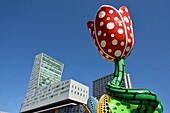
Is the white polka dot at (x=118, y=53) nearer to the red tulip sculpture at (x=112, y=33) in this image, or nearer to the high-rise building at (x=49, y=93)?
the red tulip sculpture at (x=112, y=33)

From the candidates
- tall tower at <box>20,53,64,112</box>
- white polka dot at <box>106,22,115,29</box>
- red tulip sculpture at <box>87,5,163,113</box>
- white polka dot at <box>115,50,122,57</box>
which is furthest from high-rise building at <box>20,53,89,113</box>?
white polka dot at <box>106,22,115,29</box>

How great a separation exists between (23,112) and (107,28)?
66.2m

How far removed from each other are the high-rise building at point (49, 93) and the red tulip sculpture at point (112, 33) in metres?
43.6

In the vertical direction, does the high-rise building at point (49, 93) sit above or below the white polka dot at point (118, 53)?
above

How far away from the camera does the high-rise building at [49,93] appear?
4950 centimetres

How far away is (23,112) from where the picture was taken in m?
64.6

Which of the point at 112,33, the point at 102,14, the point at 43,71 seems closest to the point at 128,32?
the point at 112,33

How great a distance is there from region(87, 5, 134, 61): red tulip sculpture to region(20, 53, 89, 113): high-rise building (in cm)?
4356

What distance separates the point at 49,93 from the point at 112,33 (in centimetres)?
5280

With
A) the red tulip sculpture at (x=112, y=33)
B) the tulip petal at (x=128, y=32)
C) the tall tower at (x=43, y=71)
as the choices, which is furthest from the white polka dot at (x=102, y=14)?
the tall tower at (x=43, y=71)

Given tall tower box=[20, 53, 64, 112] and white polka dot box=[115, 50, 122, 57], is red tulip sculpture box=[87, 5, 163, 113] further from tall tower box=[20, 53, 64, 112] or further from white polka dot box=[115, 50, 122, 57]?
tall tower box=[20, 53, 64, 112]

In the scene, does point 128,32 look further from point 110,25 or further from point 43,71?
point 43,71

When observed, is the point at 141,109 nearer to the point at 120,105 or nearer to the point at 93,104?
the point at 120,105

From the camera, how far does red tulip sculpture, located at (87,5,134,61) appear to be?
545 centimetres
